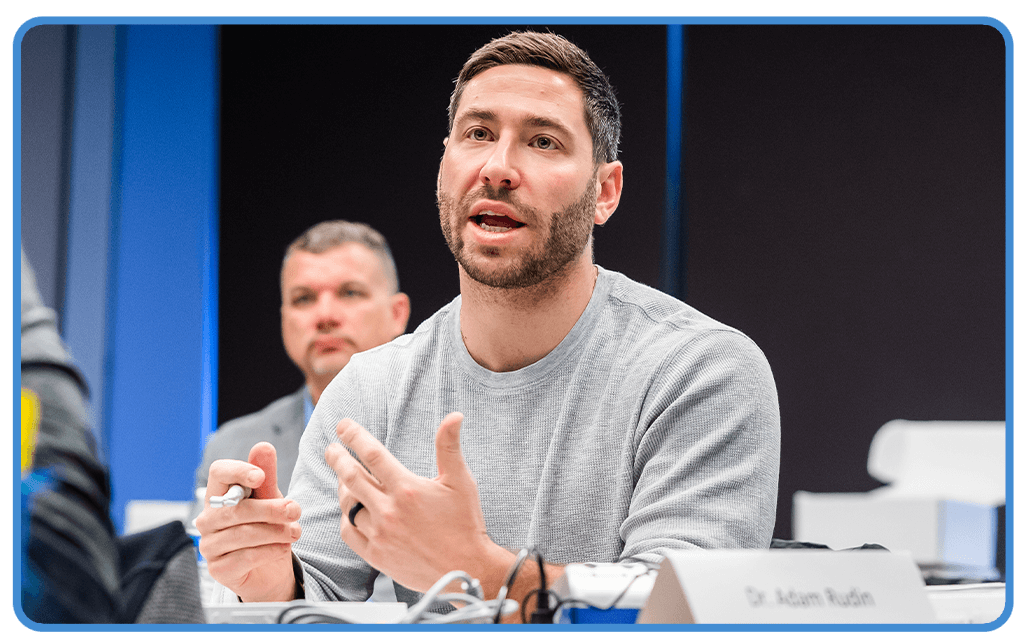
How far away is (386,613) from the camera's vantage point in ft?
2.95

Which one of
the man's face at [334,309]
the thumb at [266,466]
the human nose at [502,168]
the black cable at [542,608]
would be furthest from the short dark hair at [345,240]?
the black cable at [542,608]

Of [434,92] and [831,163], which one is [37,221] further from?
[831,163]

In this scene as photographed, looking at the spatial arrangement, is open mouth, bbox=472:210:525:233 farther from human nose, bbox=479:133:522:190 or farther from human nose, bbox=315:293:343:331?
human nose, bbox=315:293:343:331

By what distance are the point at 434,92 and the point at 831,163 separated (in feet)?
2.02

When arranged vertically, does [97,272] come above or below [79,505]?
above

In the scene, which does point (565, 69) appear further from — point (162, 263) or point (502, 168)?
point (162, 263)

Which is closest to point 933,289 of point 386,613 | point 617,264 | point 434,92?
point 617,264

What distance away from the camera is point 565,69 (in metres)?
1.28

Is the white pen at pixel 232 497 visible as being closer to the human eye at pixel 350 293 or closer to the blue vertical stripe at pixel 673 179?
the human eye at pixel 350 293

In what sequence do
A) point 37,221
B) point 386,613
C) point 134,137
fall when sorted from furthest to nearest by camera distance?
point 134,137 → point 37,221 → point 386,613

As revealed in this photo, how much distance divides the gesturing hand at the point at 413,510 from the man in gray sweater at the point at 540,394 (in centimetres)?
3

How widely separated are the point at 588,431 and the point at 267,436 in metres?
0.49

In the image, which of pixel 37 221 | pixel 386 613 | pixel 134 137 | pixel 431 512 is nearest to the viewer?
pixel 386 613

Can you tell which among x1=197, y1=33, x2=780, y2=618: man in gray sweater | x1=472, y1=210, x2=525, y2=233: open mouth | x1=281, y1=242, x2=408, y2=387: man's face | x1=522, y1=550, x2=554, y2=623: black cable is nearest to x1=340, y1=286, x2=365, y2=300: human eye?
x1=281, y1=242, x2=408, y2=387: man's face
